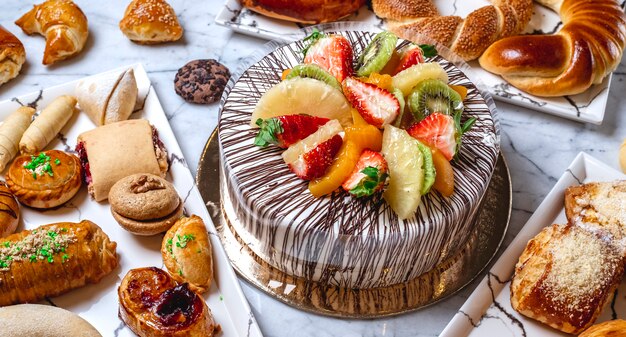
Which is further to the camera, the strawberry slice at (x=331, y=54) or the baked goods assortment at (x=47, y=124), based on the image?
the baked goods assortment at (x=47, y=124)

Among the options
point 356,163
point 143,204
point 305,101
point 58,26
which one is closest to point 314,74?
point 305,101

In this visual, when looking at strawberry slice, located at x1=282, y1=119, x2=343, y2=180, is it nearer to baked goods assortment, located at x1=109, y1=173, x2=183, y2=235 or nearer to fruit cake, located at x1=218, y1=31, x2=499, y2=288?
fruit cake, located at x1=218, y1=31, x2=499, y2=288

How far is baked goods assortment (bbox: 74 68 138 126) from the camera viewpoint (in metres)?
2.38

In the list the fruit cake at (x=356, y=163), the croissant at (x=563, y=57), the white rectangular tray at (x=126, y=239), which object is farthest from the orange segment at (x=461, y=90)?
the white rectangular tray at (x=126, y=239)

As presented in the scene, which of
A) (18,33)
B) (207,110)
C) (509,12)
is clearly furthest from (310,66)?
(18,33)

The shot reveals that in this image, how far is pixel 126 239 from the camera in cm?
213

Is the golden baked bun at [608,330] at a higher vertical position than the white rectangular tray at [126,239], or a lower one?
higher

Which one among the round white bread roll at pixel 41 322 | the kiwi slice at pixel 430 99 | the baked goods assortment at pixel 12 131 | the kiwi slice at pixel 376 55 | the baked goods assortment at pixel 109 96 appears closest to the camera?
the round white bread roll at pixel 41 322

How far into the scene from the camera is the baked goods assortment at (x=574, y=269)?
6.17 feet

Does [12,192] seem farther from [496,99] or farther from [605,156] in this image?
[605,156]

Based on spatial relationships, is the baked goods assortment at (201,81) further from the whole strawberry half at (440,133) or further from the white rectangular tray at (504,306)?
the white rectangular tray at (504,306)

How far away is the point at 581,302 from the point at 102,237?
1.37m

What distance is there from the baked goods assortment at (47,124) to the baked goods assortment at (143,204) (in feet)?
1.29

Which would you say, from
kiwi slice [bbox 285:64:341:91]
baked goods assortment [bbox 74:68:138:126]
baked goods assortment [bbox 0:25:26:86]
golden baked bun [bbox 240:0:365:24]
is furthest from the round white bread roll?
golden baked bun [bbox 240:0:365:24]
